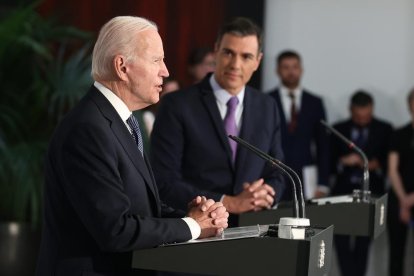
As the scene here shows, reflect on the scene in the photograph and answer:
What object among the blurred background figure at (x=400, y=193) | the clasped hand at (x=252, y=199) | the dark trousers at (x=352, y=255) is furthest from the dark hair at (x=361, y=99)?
the clasped hand at (x=252, y=199)

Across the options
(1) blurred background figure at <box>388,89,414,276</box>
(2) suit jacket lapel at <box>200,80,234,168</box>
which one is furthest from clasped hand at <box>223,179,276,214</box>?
(1) blurred background figure at <box>388,89,414,276</box>

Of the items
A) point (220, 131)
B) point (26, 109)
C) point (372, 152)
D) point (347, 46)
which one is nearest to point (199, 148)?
point (220, 131)

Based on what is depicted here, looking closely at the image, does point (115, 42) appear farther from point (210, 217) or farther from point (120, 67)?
point (210, 217)

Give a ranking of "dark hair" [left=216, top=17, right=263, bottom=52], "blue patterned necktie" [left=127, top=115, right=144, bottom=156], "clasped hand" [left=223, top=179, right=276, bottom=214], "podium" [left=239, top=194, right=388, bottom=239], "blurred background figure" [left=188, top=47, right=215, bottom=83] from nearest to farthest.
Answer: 1. "blue patterned necktie" [left=127, top=115, right=144, bottom=156]
2. "podium" [left=239, top=194, right=388, bottom=239]
3. "clasped hand" [left=223, top=179, right=276, bottom=214]
4. "dark hair" [left=216, top=17, right=263, bottom=52]
5. "blurred background figure" [left=188, top=47, right=215, bottom=83]

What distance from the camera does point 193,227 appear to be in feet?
8.80

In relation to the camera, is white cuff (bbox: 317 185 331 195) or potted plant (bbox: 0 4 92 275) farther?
white cuff (bbox: 317 185 331 195)

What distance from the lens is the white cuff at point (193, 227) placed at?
267 centimetres

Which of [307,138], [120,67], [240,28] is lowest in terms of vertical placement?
[307,138]

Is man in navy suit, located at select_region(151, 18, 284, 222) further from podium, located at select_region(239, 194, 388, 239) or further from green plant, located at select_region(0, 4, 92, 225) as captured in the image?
green plant, located at select_region(0, 4, 92, 225)

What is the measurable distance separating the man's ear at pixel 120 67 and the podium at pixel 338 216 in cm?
97

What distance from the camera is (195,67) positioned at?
6.74m

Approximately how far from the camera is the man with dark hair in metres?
7.46

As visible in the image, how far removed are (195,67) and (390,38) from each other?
1.99 m

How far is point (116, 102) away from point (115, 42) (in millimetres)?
180
